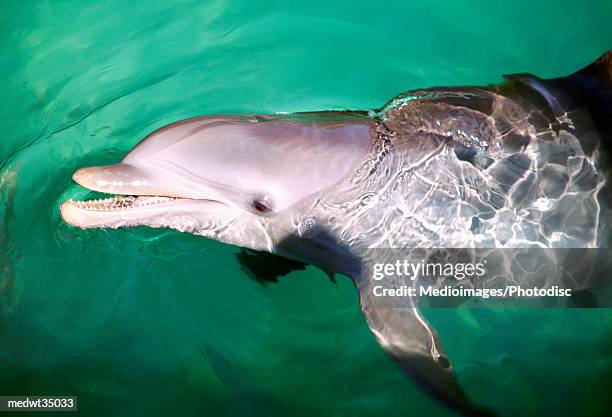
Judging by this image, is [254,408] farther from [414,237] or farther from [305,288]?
[414,237]

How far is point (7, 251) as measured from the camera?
550 cm

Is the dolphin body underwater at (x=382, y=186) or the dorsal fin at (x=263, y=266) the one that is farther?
the dorsal fin at (x=263, y=266)

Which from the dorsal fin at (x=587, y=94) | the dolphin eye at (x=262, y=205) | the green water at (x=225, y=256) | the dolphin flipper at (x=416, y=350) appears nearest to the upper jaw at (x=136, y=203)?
the dolphin eye at (x=262, y=205)

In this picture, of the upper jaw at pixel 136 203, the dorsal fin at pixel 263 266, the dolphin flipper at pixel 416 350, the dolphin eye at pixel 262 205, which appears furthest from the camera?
the dorsal fin at pixel 263 266

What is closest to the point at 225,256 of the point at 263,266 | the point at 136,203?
the point at 263,266

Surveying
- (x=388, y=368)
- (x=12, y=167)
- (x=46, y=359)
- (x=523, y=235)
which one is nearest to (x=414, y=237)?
(x=523, y=235)

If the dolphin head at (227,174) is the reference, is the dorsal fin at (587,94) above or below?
above

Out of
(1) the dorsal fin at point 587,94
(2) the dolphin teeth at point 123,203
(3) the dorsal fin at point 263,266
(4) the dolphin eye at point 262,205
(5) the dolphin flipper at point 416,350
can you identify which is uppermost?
(1) the dorsal fin at point 587,94

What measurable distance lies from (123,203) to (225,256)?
138 cm

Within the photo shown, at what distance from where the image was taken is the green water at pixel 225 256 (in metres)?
4.74

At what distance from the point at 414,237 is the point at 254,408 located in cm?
190

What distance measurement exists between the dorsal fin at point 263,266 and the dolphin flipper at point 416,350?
93cm

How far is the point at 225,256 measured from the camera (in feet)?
17.1

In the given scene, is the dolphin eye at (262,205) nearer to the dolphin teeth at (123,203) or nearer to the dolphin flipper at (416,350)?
the dolphin teeth at (123,203)
